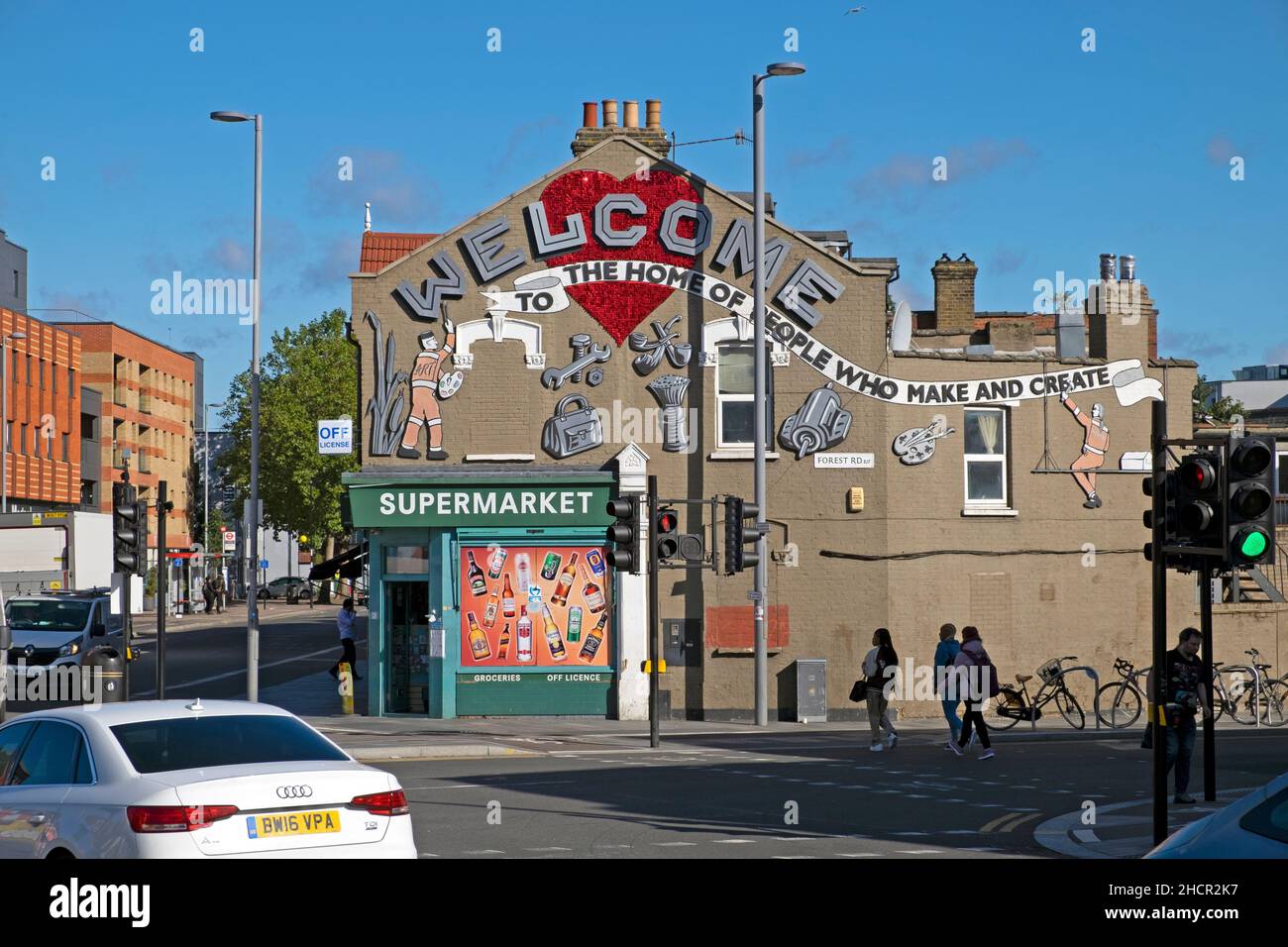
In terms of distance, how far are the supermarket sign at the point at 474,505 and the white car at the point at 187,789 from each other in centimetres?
1801

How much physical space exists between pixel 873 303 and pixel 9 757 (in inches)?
838

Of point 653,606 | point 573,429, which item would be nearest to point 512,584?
point 573,429

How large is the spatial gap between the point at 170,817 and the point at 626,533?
48.7 feet

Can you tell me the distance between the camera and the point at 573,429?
2828 centimetres

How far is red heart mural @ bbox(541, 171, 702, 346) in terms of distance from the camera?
28391 mm

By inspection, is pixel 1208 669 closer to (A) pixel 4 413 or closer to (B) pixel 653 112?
(B) pixel 653 112

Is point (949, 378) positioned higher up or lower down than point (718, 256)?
lower down

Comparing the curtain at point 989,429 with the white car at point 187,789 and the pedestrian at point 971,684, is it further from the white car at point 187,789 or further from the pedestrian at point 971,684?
the white car at point 187,789

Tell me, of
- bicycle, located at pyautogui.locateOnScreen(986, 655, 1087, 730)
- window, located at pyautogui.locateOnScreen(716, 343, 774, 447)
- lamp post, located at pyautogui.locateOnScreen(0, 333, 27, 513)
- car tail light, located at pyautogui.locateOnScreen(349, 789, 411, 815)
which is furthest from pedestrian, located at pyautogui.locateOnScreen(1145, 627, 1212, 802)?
lamp post, located at pyautogui.locateOnScreen(0, 333, 27, 513)

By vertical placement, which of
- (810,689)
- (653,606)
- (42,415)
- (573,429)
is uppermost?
(42,415)

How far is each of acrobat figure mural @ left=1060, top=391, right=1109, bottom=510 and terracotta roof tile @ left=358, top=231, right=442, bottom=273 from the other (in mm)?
14089
